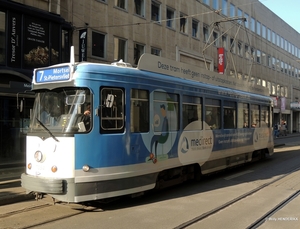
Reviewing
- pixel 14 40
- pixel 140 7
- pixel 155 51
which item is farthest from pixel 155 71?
pixel 155 51

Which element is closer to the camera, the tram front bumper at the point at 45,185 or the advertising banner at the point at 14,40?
the tram front bumper at the point at 45,185

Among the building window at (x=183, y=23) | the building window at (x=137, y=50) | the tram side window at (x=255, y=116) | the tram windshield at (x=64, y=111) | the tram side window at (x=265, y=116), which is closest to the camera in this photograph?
the tram windshield at (x=64, y=111)

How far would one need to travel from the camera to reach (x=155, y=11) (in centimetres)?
2197

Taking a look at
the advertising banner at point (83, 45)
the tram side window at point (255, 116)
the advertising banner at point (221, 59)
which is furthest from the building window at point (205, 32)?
the tram side window at point (255, 116)

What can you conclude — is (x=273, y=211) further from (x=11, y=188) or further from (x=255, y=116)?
(x=255, y=116)

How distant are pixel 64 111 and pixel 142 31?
589 inches

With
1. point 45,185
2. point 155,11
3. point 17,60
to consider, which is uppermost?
point 155,11

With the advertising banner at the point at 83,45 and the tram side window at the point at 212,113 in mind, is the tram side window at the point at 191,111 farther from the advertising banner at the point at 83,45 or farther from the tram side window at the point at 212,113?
the advertising banner at the point at 83,45

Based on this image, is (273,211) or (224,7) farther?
(224,7)

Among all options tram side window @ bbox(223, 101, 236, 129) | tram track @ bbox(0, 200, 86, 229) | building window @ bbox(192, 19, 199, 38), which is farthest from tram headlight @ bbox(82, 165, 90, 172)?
building window @ bbox(192, 19, 199, 38)

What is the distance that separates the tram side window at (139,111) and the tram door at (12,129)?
6.49 metres

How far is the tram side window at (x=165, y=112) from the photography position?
7.41 meters

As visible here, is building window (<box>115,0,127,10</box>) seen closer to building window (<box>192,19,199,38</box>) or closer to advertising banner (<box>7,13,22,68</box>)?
advertising banner (<box>7,13,22,68</box>)

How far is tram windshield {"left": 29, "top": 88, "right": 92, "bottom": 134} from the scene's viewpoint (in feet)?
20.2
